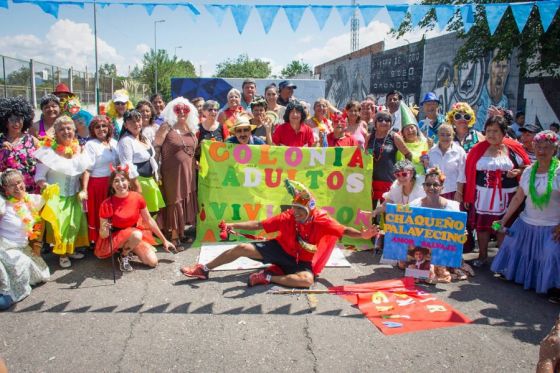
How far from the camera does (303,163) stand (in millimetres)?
6270

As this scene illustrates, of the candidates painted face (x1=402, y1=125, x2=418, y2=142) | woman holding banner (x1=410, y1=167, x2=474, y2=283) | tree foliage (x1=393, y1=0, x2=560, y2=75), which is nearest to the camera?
woman holding banner (x1=410, y1=167, x2=474, y2=283)

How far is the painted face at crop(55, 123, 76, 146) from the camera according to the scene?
5.05 m

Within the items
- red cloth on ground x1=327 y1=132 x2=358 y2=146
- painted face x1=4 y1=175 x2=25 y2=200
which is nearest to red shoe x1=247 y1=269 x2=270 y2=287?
red cloth on ground x1=327 y1=132 x2=358 y2=146

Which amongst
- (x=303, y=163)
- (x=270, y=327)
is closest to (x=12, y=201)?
(x=270, y=327)

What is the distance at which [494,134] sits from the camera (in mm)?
5148

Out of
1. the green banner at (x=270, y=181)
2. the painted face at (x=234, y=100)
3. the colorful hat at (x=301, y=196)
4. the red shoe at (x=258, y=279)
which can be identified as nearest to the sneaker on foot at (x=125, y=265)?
the green banner at (x=270, y=181)

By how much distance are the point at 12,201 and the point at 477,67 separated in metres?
12.9

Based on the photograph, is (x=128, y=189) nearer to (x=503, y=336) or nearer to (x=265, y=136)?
(x=265, y=136)

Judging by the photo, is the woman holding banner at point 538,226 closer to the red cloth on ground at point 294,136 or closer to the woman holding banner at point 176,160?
the red cloth on ground at point 294,136

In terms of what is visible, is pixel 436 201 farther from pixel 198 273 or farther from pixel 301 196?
pixel 198 273

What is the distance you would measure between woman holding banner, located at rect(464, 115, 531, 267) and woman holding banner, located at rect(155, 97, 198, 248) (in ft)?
11.6

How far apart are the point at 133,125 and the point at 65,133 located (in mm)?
763

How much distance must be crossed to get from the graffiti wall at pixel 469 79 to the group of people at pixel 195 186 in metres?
7.15

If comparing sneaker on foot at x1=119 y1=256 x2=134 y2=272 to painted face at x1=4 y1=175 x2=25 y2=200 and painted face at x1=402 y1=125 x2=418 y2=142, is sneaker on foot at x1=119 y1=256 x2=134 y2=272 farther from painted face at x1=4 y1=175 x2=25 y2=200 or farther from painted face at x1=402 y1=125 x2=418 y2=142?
painted face at x1=402 y1=125 x2=418 y2=142
